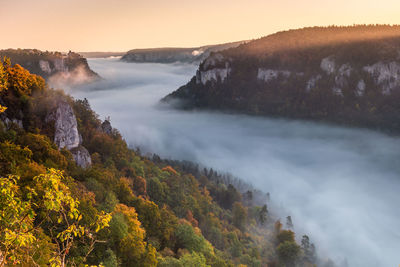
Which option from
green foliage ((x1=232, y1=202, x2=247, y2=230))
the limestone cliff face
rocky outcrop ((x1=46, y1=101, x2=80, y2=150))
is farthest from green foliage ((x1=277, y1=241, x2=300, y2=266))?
rocky outcrop ((x1=46, y1=101, x2=80, y2=150))

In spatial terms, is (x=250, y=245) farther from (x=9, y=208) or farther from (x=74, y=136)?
(x=9, y=208)

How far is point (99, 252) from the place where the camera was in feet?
107

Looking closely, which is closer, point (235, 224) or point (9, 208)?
point (9, 208)

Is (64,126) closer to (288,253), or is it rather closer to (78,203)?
(78,203)

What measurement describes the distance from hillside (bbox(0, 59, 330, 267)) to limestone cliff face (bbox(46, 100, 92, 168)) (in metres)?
0.21

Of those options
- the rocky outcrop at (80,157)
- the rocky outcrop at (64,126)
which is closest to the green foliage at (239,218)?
the rocky outcrop at (80,157)

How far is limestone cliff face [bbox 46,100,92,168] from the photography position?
64562 millimetres

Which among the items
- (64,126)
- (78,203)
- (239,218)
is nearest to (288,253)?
(239,218)

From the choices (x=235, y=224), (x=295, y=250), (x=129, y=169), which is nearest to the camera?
(x=129, y=169)

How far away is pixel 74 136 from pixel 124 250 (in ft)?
137

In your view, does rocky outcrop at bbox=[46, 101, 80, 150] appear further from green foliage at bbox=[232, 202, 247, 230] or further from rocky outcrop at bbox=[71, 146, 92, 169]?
green foliage at bbox=[232, 202, 247, 230]

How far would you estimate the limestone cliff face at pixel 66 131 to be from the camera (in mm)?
64562

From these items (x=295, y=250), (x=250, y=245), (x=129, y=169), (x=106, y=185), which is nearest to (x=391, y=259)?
(x=295, y=250)

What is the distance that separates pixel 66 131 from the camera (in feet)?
219
